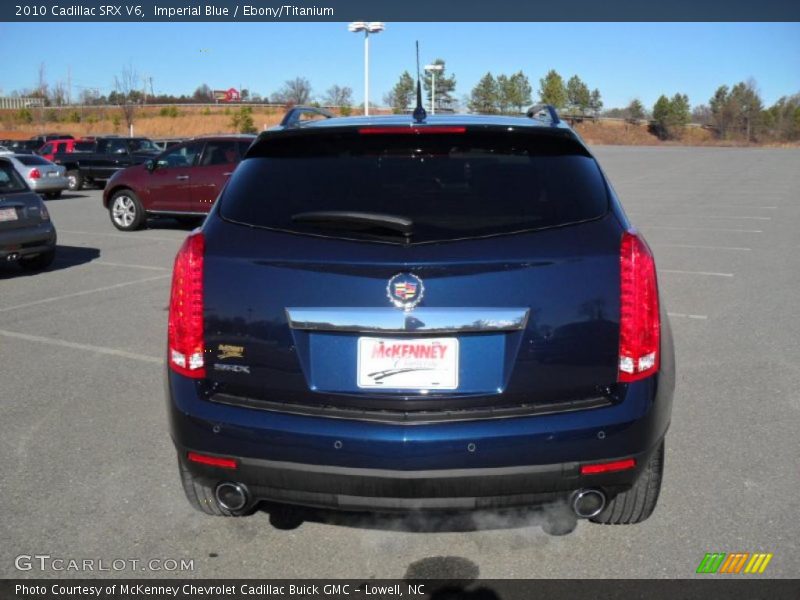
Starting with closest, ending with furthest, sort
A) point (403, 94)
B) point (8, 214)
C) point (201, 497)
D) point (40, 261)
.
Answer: point (201, 497) < point (8, 214) < point (40, 261) < point (403, 94)

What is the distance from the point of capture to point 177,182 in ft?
49.7

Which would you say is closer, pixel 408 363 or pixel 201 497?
pixel 408 363

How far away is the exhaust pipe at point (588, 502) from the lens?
9.63ft

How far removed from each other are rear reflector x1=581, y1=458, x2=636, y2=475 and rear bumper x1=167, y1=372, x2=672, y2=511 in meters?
0.02

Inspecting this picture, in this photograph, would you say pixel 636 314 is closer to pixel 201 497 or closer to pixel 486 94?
pixel 201 497

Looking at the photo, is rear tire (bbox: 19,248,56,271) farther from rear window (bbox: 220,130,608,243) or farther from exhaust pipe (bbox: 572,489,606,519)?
exhaust pipe (bbox: 572,489,606,519)

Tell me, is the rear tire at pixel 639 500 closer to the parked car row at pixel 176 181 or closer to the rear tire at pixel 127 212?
the parked car row at pixel 176 181

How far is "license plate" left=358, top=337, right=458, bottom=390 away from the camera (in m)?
2.77

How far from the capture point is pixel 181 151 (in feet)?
50.2

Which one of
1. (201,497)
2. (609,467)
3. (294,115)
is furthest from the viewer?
(294,115)

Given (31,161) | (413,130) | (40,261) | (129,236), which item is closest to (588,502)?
(413,130)

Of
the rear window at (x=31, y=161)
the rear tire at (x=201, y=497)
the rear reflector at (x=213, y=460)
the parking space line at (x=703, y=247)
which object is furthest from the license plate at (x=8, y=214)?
the rear window at (x=31, y=161)

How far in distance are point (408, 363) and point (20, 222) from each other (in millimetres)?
8888

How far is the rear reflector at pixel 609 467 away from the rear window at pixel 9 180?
9421 millimetres
